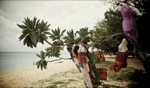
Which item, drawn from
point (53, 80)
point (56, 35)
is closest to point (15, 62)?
point (53, 80)

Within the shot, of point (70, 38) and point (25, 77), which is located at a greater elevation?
point (70, 38)

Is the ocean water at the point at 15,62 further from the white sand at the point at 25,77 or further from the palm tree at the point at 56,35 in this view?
the palm tree at the point at 56,35

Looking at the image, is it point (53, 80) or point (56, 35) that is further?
point (53, 80)

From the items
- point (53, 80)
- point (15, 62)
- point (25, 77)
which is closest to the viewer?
point (53, 80)

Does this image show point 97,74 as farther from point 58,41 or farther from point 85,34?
point 58,41

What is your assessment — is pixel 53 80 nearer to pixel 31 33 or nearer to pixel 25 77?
pixel 25 77

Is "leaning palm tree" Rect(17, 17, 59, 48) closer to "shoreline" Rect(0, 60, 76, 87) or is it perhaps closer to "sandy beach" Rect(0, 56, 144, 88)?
"sandy beach" Rect(0, 56, 144, 88)

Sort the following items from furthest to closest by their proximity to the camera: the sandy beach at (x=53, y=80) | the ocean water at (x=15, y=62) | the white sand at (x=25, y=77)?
the ocean water at (x=15, y=62), the white sand at (x=25, y=77), the sandy beach at (x=53, y=80)

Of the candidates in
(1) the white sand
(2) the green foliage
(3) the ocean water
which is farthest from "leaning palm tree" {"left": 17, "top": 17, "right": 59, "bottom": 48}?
(3) the ocean water

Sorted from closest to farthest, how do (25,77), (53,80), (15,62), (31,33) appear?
(31,33) → (53,80) → (25,77) → (15,62)

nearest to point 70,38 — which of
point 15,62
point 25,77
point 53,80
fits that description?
point 53,80

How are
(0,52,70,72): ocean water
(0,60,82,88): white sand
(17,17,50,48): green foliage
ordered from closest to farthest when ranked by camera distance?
(17,17,50,48): green foliage, (0,60,82,88): white sand, (0,52,70,72): ocean water

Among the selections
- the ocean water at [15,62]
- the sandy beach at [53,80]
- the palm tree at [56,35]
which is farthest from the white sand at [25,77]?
the ocean water at [15,62]

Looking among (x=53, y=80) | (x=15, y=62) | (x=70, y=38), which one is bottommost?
(x=15, y=62)
